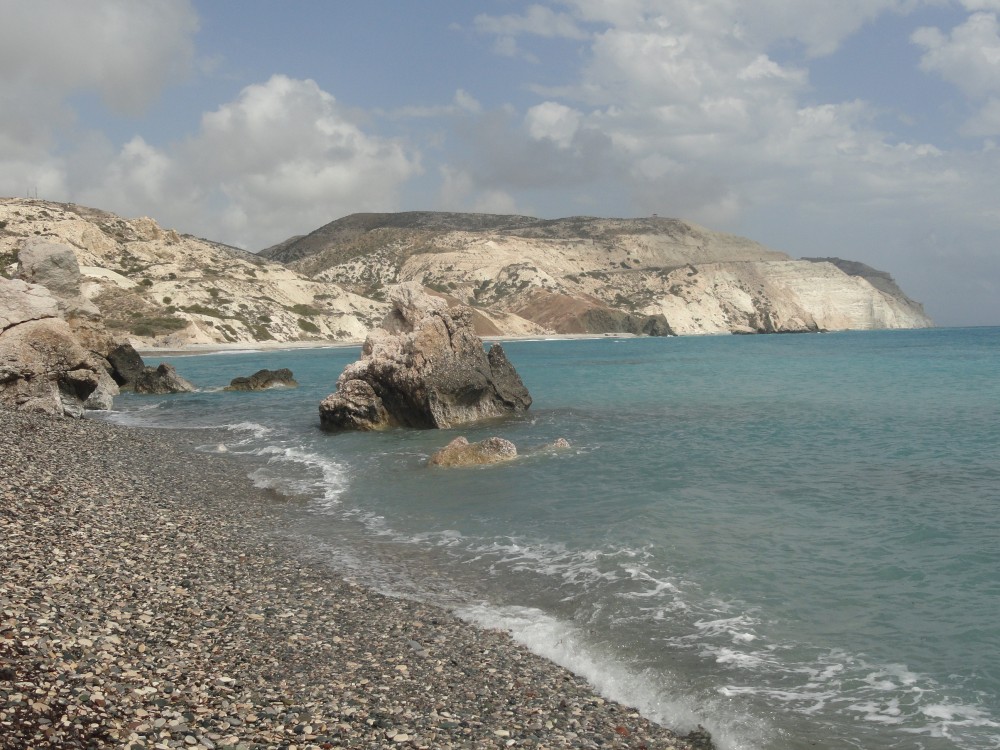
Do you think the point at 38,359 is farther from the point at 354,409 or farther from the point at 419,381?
the point at 419,381

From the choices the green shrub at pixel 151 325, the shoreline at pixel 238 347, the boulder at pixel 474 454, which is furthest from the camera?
the green shrub at pixel 151 325

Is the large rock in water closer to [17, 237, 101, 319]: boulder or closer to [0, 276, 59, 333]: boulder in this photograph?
[0, 276, 59, 333]: boulder

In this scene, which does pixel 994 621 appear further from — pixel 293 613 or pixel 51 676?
pixel 51 676

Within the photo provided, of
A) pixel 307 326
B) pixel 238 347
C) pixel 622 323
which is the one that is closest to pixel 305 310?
pixel 307 326

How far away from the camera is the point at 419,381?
→ 3011 cm

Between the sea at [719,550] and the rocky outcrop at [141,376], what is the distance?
18310 mm

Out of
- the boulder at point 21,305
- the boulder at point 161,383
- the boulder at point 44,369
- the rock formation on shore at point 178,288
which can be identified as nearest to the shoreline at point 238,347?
the rock formation on shore at point 178,288

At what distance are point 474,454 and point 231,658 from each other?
1413 centimetres

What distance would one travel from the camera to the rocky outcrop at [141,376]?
46.6 m

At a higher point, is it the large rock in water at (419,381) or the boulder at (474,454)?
the large rock in water at (419,381)

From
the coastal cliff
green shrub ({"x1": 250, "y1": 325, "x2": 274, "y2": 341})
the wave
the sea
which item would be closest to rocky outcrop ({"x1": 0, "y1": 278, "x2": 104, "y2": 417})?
the sea

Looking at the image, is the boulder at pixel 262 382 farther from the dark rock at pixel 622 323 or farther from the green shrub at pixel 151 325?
the dark rock at pixel 622 323

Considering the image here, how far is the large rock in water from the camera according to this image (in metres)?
30.3

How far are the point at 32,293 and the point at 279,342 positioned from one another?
3231 inches
